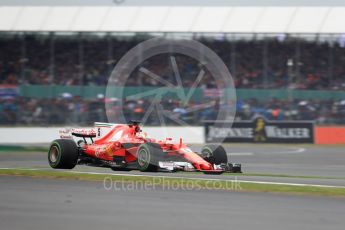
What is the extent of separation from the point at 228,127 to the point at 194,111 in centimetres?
168

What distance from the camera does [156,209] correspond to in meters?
9.78

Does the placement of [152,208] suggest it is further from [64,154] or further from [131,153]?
[64,154]

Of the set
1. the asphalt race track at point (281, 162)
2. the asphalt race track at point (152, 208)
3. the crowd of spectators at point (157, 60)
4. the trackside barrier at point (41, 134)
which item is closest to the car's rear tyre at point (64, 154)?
the asphalt race track at point (281, 162)

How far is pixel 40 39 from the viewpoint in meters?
35.4

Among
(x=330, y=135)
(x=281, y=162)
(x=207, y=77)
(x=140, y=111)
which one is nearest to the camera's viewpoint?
(x=281, y=162)

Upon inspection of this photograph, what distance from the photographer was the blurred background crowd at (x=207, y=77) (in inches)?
1262

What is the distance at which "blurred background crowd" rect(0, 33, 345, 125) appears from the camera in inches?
1262

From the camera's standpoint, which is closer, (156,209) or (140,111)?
(156,209)

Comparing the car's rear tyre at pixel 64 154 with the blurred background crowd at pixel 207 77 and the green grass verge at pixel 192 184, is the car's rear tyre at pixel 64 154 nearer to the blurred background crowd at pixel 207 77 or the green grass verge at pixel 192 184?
the green grass verge at pixel 192 184

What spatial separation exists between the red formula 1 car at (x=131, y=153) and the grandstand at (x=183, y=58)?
15910 millimetres

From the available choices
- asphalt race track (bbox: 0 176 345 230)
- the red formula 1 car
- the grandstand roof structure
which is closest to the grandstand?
the grandstand roof structure

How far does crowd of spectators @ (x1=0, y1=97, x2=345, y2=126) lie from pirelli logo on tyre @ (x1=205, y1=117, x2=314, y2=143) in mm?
380

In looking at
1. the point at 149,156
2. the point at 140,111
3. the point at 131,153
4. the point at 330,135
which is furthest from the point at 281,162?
the point at 330,135

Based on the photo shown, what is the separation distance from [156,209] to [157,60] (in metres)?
25.2
